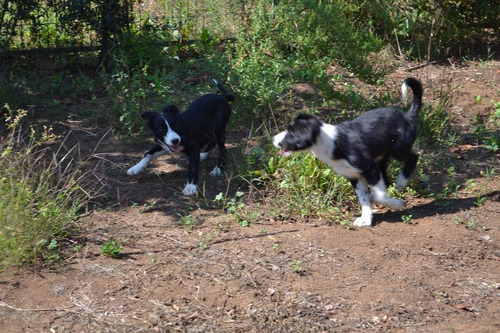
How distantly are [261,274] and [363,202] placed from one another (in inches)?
59.3

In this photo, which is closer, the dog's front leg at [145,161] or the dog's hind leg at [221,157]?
the dog's front leg at [145,161]

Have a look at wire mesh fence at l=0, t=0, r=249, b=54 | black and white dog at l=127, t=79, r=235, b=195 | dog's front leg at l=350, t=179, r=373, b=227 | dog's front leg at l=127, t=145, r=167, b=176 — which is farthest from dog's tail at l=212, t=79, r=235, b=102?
wire mesh fence at l=0, t=0, r=249, b=54

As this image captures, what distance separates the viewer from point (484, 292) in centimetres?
531

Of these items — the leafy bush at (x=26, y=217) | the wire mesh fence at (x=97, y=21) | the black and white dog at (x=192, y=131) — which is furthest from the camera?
the wire mesh fence at (x=97, y=21)

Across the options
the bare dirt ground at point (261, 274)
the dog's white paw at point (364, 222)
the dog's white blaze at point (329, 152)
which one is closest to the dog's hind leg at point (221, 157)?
the bare dirt ground at point (261, 274)

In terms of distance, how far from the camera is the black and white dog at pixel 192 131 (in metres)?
6.84

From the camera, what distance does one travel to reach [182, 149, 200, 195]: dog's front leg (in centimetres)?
687

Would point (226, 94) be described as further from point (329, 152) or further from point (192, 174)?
point (329, 152)

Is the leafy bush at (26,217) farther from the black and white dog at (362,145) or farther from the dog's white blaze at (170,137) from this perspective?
the black and white dog at (362,145)

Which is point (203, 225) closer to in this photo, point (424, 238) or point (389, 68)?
point (424, 238)

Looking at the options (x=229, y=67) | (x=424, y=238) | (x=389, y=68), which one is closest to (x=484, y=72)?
(x=389, y=68)

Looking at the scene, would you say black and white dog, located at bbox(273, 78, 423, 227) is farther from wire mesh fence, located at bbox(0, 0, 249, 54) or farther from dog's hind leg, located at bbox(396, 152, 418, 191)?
wire mesh fence, located at bbox(0, 0, 249, 54)

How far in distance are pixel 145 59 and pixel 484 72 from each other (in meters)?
5.13

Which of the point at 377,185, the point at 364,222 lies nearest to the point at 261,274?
the point at 364,222
